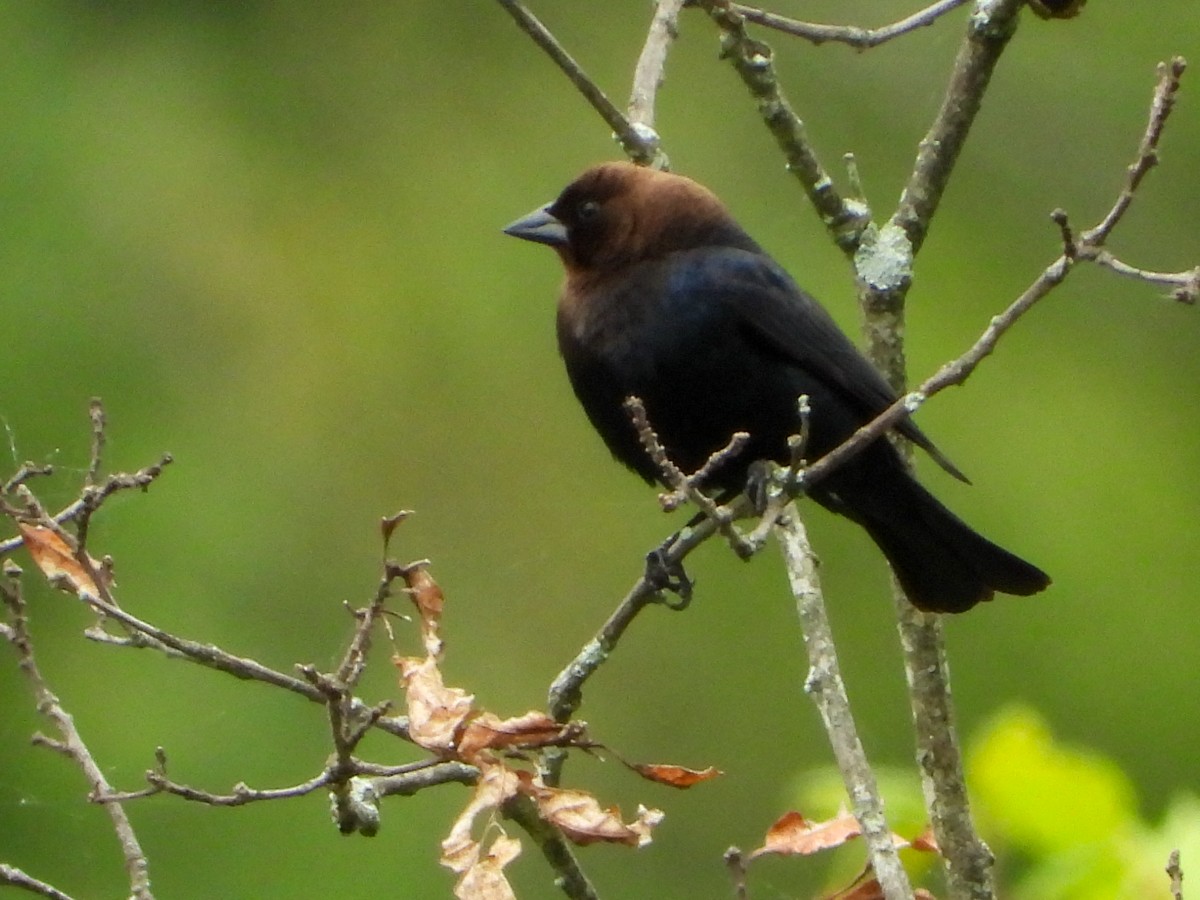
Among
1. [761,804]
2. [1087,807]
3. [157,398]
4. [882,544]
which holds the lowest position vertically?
[1087,807]

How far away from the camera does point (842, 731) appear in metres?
2.09

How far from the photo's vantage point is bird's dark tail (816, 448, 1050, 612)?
3.16 m

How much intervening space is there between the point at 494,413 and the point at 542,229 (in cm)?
501

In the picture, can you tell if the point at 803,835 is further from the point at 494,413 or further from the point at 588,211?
the point at 494,413

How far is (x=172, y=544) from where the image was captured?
24.8 ft

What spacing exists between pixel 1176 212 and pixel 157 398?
3959mm

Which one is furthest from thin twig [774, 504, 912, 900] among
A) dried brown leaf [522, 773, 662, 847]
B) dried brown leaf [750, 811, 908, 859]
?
dried brown leaf [522, 773, 662, 847]

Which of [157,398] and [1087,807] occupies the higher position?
[157,398]

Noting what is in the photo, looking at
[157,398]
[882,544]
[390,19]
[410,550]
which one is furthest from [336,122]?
[882,544]

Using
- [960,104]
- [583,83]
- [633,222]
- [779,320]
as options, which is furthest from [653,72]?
[960,104]

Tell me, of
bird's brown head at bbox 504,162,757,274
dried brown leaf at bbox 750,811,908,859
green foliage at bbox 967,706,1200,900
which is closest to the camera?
dried brown leaf at bbox 750,811,908,859

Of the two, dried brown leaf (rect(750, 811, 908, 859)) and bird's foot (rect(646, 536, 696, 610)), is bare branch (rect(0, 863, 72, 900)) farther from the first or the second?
bird's foot (rect(646, 536, 696, 610))

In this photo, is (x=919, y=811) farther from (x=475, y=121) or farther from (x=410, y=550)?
(x=475, y=121)

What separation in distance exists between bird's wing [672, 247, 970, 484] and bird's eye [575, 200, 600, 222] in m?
0.20
